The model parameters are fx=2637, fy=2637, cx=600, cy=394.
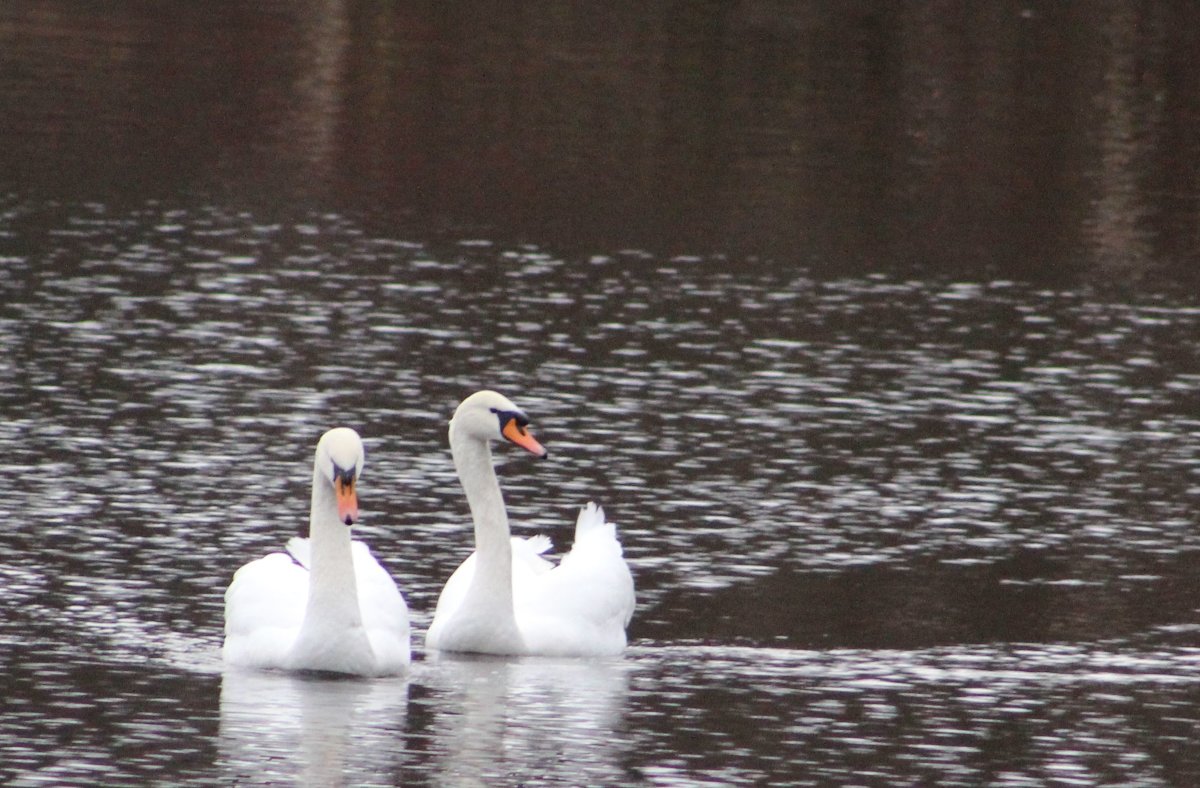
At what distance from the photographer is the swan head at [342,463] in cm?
1419

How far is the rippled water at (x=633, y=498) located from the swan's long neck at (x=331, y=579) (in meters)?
0.38

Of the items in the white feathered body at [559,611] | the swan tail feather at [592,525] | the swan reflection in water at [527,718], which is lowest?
the swan reflection in water at [527,718]

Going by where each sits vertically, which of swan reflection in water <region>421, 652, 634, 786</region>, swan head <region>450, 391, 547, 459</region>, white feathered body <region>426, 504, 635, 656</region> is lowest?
swan reflection in water <region>421, 652, 634, 786</region>

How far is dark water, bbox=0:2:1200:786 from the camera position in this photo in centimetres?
1348

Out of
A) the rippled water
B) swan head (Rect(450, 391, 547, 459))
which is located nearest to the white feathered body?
the rippled water

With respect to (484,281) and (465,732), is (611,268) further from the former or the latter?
(465,732)

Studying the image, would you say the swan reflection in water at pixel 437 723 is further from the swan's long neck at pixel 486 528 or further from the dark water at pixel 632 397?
the swan's long neck at pixel 486 528

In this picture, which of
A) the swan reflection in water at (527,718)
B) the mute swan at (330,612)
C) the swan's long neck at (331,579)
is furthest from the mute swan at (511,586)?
the swan's long neck at (331,579)

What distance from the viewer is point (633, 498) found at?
62.7ft

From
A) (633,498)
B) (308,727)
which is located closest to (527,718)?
Answer: (308,727)

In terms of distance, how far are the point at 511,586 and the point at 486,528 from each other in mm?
384

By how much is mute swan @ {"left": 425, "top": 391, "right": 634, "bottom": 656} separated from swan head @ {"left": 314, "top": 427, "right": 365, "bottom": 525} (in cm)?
111

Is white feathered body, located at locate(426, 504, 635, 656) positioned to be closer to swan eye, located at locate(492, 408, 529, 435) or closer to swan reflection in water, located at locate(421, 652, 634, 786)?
swan reflection in water, located at locate(421, 652, 634, 786)

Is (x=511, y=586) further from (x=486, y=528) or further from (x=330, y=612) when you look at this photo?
(x=330, y=612)
